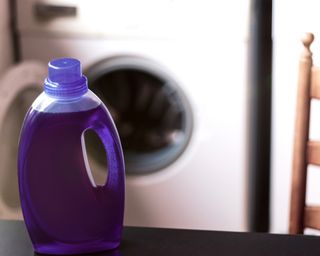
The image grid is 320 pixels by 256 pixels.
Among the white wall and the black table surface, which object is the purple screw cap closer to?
the black table surface

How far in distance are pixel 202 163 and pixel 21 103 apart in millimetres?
543

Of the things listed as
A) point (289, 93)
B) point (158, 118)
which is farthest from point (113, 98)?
point (289, 93)

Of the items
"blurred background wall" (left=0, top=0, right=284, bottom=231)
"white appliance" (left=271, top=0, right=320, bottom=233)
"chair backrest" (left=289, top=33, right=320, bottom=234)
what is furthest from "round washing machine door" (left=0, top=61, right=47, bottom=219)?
"chair backrest" (left=289, top=33, right=320, bottom=234)

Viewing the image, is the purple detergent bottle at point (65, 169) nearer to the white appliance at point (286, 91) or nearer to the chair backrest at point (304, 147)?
the chair backrest at point (304, 147)

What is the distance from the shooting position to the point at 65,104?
83cm

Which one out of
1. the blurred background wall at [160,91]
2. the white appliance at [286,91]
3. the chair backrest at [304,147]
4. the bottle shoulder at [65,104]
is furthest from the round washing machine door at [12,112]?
the bottle shoulder at [65,104]

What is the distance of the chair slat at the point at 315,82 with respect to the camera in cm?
123

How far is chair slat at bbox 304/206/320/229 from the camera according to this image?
4.12 feet

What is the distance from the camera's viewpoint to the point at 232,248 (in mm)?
859

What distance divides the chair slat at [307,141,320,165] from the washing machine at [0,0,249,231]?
22.5 inches

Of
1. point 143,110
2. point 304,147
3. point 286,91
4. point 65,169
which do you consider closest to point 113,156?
point 65,169

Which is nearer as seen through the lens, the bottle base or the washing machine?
the bottle base

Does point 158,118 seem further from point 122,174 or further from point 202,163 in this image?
point 122,174

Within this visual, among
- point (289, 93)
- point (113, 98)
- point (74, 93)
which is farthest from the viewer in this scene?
point (113, 98)
